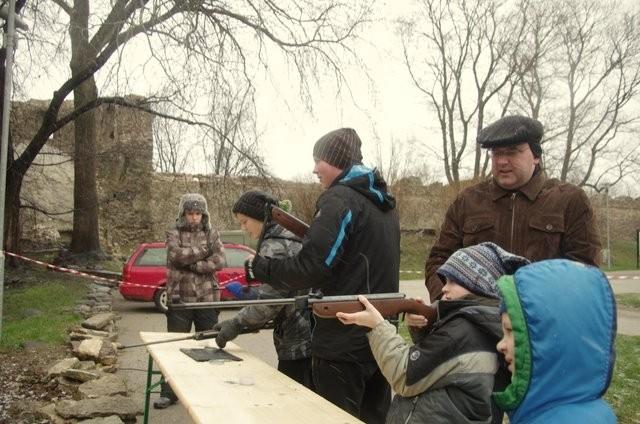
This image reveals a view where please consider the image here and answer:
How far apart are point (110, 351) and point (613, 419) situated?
5830 millimetres

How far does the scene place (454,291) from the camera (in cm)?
225

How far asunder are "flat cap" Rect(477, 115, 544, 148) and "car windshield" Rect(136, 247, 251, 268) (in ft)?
30.7

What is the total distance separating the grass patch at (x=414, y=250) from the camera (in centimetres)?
2726

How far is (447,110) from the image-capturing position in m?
27.9

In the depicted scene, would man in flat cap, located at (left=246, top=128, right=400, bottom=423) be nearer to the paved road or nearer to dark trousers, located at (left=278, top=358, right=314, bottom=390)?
dark trousers, located at (left=278, top=358, right=314, bottom=390)

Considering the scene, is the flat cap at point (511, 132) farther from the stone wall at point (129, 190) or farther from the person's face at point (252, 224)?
the stone wall at point (129, 190)


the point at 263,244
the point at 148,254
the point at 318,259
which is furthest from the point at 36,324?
the point at 318,259

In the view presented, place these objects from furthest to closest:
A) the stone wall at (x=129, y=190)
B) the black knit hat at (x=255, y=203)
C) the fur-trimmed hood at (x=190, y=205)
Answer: the stone wall at (x=129, y=190), the fur-trimmed hood at (x=190, y=205), the black knit hat at (x=255, y=203)

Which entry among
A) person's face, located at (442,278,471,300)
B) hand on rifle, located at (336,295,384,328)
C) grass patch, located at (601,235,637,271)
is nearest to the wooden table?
hand on rifle, located at (336,295,384,328)

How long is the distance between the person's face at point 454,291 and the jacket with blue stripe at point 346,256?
1.92 feet

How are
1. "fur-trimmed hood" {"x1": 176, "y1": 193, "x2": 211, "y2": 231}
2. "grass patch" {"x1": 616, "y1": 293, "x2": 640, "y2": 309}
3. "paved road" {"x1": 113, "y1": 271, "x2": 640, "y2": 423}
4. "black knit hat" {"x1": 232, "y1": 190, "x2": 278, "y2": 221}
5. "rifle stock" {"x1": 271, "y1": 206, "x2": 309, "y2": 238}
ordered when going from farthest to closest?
"grass patch" {"x1": 616, "y1": 293, "x2": 640, "y2": 309} < "fur-trimmed hood" {"x1": 176, "y1": 193, "x2": 211, "y2": 231} < "paved road" {"x1": 113, "y1": 271, "x2": 640, "y2": 423} < "black knit hat" {"x1": 232, "y1": 190, "x2": 278, "y2": 221} < "rifle stock" {"x1": 271, "y1": 206, "x2": 309, "y2": 238}

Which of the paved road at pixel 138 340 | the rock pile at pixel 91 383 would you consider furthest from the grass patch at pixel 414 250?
the rock pile at pixel 91 383

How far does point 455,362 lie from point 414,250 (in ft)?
90.4

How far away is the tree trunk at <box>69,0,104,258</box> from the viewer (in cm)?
884
